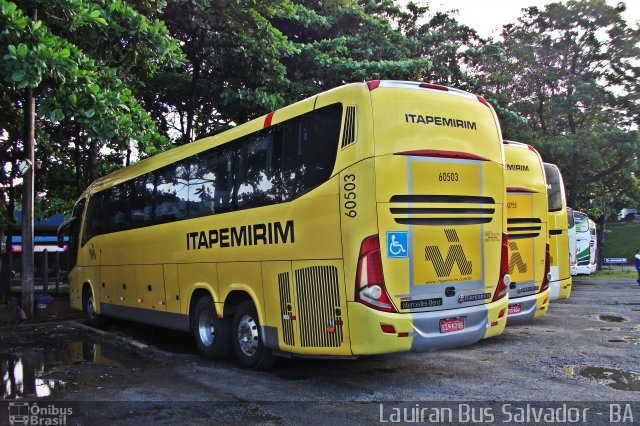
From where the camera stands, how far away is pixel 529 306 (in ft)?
31.6

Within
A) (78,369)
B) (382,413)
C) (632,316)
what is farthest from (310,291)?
(632,316)

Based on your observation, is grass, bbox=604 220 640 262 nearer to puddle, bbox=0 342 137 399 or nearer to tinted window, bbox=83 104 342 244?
tinted window, bbox=83 104 342 244

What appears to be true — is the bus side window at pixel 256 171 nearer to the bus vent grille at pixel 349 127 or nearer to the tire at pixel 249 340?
the bus vent grille at pixel 349 127

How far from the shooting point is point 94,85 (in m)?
9.41

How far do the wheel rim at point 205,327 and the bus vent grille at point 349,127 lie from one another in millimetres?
3742

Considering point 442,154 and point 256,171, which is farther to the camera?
point 256,171

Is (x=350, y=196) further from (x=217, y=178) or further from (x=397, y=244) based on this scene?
(x=217, y=178)

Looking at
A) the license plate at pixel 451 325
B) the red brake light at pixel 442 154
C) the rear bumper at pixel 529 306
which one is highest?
the red brake light at pixel 442 154

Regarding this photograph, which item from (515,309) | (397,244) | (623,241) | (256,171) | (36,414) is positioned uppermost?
(256,171)

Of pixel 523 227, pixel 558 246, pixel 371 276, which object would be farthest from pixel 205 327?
pixel 558 246

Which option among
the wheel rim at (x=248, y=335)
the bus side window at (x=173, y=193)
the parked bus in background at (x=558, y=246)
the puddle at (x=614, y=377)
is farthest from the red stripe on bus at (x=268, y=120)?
the parked bus in background at (x=558, y=246)

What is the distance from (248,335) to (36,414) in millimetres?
2794

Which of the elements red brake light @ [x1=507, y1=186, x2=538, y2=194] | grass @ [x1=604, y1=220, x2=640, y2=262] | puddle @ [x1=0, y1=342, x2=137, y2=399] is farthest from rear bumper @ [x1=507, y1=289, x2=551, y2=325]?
grass @ [x1=604, y1=220, x2=640, y2=262]

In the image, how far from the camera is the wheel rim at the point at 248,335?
24.6 feet
